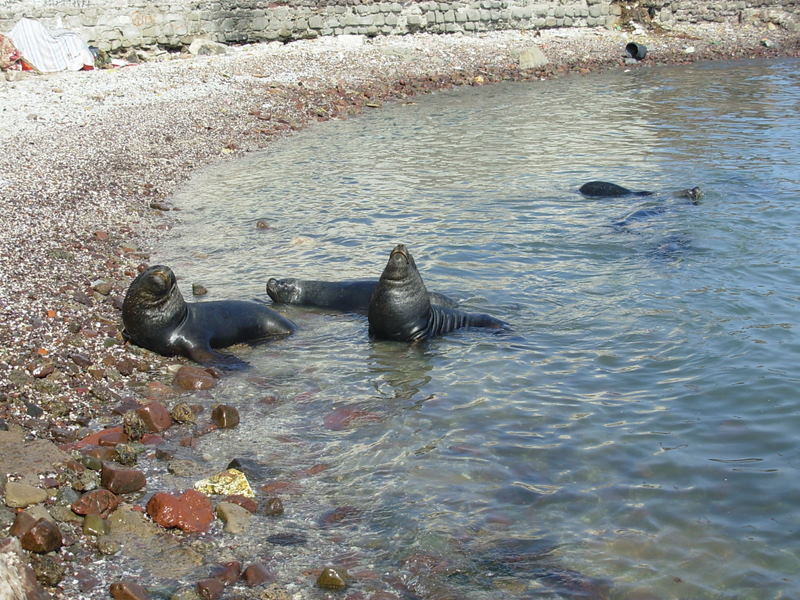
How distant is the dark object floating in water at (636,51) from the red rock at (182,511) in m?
30.9

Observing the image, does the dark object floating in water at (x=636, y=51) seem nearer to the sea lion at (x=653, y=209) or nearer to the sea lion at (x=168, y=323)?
the sea lion at (x=653, y=209)

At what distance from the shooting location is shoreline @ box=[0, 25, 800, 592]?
7238mm

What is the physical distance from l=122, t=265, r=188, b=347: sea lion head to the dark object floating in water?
28225 mm

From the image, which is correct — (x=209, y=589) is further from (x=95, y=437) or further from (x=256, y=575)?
(x=95, y=437)

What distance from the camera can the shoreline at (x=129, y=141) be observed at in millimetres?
7238

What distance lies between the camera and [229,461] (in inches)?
243

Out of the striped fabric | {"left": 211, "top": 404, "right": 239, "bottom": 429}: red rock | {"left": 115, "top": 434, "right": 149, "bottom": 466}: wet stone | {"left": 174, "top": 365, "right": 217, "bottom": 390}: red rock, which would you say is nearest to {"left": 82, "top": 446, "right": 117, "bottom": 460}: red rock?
{"left": 115, "top": 434, "right": 149, "bottom": 466}: wet stone

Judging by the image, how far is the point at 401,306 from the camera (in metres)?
8.58

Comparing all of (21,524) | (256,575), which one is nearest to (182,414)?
(21,524)

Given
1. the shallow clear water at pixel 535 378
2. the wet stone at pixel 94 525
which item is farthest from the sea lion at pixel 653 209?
the wet stone at pixel 94 525

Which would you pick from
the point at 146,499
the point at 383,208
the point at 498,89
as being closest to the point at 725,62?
the point at 498,89

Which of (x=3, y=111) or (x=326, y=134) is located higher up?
(x=3, y=111)

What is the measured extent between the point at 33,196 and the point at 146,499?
847 cm

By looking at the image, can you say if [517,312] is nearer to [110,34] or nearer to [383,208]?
[383,208]
